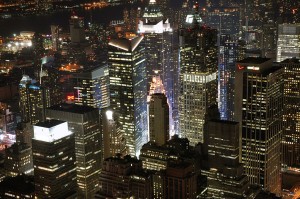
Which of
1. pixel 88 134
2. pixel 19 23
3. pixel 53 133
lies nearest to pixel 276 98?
pixel 88 134

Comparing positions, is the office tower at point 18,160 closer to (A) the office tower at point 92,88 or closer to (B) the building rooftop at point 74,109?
(B) the building rooftop at point 74,109

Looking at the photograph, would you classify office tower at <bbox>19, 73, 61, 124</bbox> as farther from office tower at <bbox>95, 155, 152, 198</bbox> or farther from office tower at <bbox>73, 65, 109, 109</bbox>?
office tower at <bbox>95, 155, 152, 198</bbox>

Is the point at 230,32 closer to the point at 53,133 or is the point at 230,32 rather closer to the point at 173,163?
the point at 173,163

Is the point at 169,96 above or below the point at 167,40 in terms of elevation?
below

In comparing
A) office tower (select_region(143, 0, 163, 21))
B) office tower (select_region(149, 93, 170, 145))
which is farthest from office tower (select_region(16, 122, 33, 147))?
office tower (select_region(143, 0, 163, 21))

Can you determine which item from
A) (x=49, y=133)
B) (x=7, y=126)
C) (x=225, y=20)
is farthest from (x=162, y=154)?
(x=225, y=20)

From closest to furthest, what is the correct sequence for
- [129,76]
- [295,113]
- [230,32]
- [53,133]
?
[53,133] < [295,113] < [129,76] < [230,32]

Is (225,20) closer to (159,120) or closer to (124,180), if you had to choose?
(159,120)
